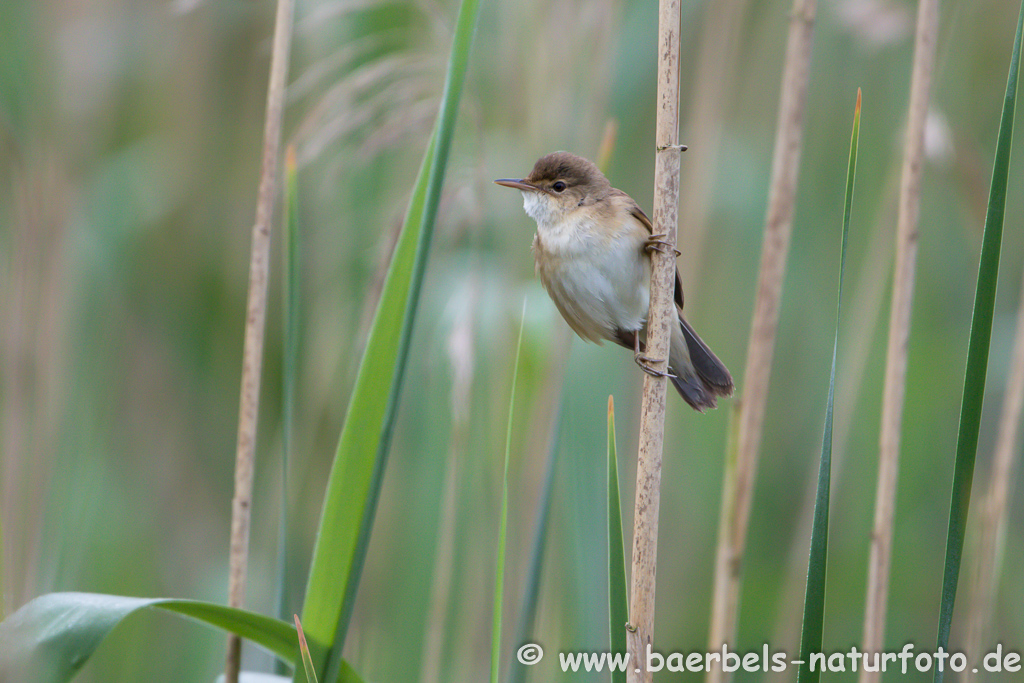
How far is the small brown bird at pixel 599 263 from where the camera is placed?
193cm

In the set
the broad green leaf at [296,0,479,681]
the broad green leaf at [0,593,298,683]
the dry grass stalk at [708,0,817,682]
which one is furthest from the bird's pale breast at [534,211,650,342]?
the broad green leaf at [0,593,298,683]

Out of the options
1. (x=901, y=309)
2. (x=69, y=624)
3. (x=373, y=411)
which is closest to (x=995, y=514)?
(x=901, y=309)

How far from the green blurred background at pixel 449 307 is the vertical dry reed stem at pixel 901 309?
52 centimetres

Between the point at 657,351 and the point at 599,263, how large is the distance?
0.67 meters

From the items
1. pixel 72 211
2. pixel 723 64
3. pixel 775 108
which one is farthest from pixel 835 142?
pixel 72 211

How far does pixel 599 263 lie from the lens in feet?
6.42

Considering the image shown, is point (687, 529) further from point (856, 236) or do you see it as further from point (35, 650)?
point (35, 650)

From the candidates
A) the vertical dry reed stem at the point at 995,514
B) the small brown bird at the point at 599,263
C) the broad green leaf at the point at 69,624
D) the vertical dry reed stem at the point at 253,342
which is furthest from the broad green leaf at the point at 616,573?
the vertical dry reed stem at the point at 995,514

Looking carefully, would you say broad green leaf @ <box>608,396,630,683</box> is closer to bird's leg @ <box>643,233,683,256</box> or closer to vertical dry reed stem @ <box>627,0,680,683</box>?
vertical dry reed stem @ <box>627,0,680,683</box>

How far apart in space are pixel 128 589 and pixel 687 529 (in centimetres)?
177

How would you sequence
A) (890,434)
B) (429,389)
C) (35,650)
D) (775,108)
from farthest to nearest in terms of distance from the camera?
(775,108), (429,389), (890,434), (35,650)

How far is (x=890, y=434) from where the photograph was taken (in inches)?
67.6

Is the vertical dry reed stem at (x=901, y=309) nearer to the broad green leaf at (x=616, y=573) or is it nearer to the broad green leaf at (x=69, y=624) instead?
the broad green leaf at (x=616, y=573)

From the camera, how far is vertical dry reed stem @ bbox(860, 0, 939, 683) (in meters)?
1.68
